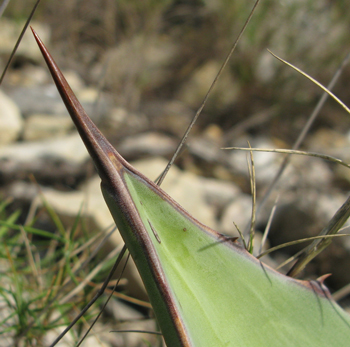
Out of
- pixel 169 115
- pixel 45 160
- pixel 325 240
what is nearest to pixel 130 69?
pixel 169 115

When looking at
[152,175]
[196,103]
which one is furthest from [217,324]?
[196,103]

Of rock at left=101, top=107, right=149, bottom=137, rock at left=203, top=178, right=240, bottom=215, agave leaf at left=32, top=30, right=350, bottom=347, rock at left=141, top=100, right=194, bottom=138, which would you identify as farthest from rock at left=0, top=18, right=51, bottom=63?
agave leaf at left=32, top=30, right=350, bottom=347

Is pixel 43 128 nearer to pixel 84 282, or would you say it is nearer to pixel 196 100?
pixel 196 100

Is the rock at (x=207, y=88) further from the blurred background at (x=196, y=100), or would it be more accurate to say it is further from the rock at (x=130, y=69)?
the rock at (x=130, y=69)

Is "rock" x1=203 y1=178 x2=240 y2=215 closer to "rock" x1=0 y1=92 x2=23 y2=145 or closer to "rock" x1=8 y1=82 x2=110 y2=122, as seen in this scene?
"rock" x1=8 y1=82 x2=110 y2=122

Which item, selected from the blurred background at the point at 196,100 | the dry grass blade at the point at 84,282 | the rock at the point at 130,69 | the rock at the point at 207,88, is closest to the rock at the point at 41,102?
the blurred background at the point at 196,100

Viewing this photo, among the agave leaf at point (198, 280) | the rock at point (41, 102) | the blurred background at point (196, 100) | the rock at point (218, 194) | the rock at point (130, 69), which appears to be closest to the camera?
the agave leaf at point (198, 280)

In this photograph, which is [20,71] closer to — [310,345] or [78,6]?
[78,6]
